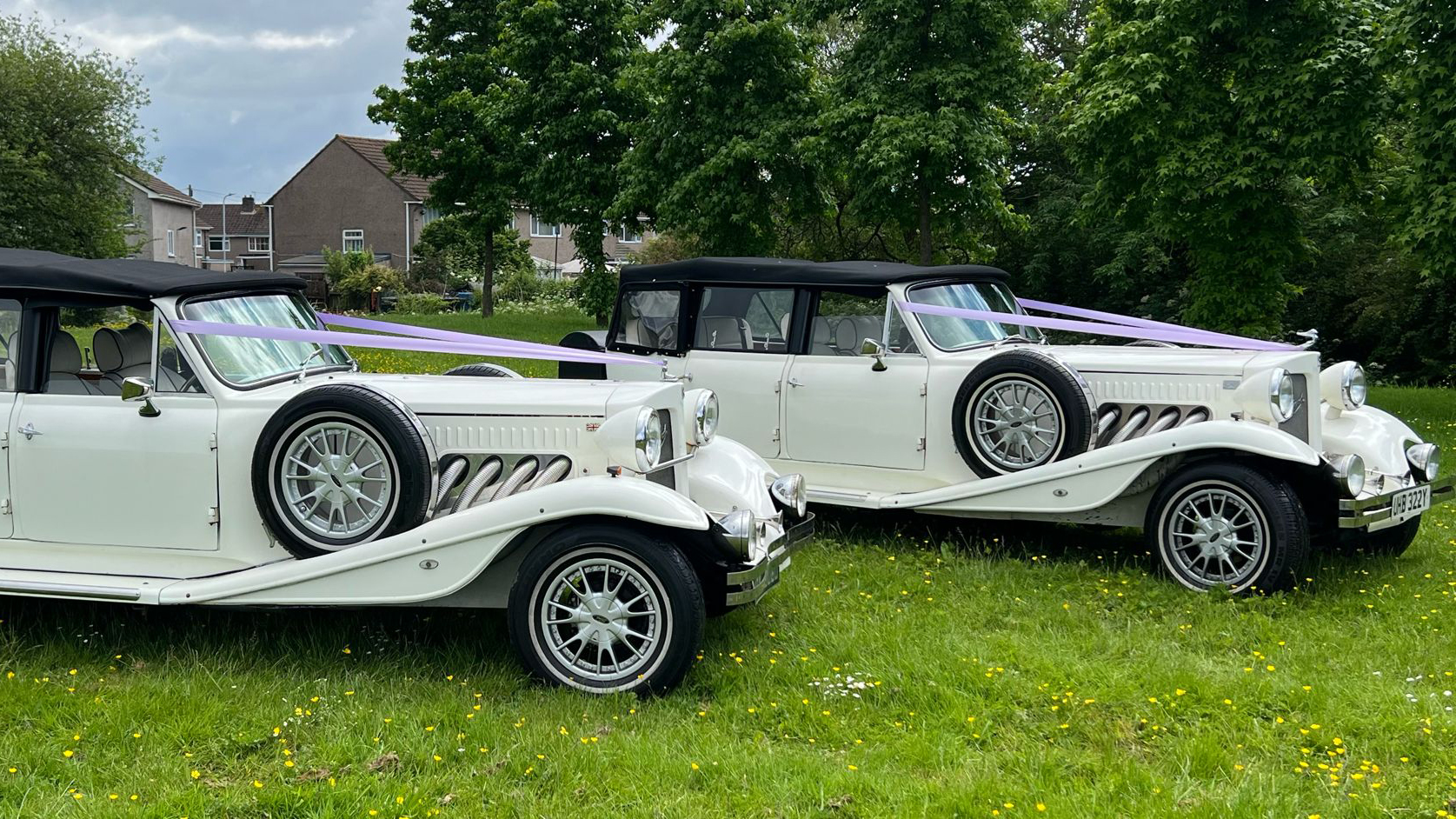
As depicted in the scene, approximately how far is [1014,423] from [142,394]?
4.86 metres

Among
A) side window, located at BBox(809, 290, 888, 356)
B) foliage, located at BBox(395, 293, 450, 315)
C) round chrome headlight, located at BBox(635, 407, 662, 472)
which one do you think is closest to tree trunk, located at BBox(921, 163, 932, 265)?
side window, located at BBox(809, 290, 888, 356)

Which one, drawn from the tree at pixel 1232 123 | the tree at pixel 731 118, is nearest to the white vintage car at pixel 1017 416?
the tree at pixel 1232 123

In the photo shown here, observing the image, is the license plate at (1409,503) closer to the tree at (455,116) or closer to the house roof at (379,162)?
the tree at (455,116)

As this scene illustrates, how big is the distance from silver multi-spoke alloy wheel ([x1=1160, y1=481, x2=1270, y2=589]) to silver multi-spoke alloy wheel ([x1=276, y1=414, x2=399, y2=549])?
432 centimetres

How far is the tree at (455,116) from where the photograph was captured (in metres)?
29.2

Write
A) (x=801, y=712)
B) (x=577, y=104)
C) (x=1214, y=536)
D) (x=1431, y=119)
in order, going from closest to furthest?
(x=801, y=712) → (x=1214, y=536) → (x=1431, y=119) → (x=577, y=104)

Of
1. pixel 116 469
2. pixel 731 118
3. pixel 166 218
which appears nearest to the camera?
pixel 116 469

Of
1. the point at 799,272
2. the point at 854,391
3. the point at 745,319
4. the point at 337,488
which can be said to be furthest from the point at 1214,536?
the point at 337,488

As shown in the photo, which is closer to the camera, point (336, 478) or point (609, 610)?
point (609, 610)

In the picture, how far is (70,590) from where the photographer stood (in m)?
5.38

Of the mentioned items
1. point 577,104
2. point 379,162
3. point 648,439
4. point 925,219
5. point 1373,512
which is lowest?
point 1373,512

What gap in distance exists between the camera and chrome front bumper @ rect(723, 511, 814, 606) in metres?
5.28

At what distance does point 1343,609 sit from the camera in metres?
6.51

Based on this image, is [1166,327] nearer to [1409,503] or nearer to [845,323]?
[1409,503]
